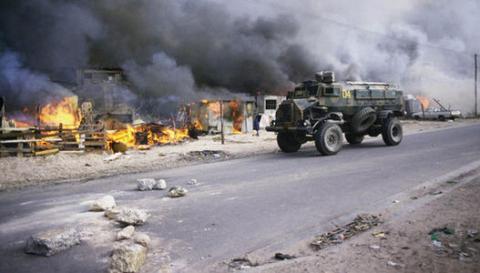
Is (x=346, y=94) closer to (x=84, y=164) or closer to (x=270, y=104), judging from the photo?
(x=84, y=164)

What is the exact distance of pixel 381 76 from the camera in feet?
97.8

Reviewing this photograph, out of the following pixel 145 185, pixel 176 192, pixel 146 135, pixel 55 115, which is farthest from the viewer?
pixel 55 115

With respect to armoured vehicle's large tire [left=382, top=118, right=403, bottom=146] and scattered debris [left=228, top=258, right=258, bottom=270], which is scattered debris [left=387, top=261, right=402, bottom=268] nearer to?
scattered debris [left=228, top=258, right=258, bottom=270]

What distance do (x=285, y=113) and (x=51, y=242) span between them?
29.3 feet

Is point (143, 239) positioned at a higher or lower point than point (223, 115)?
lower

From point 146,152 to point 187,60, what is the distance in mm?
15469

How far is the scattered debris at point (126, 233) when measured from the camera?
14.6 feet

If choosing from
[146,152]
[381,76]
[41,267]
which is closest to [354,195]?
[41,267]

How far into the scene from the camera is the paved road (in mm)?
4137

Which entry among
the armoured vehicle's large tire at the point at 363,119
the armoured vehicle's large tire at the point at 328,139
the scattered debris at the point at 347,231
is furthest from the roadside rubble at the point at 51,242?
the armoured vehicle's large tire at the point at 363,119

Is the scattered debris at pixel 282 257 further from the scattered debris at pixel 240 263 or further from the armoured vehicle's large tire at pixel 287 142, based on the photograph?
the armoured vehicle's large tire at pixel 287 142

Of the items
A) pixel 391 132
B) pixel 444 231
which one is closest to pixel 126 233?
pixel 444 231

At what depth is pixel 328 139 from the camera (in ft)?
37.7

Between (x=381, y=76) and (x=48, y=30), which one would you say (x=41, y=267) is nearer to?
(x=48, y=30)
